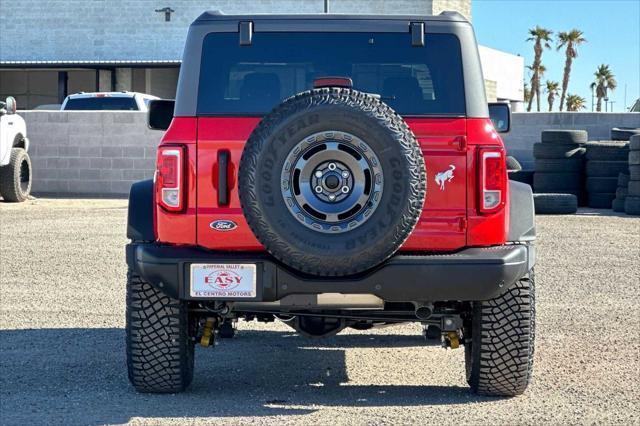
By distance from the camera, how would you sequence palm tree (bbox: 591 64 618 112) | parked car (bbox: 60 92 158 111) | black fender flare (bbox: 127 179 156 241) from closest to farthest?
black fender flare (bbox: 127 179 156 241)
parked car (bbox: 60 92 158 111)
palm tree (bbox: 591 64 618 112)

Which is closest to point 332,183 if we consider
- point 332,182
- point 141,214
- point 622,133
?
point 332,182

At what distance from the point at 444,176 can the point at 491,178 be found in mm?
243

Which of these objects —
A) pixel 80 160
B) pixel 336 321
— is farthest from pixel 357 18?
pixel 80 160

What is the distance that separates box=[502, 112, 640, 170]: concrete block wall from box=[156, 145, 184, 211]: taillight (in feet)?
63.0

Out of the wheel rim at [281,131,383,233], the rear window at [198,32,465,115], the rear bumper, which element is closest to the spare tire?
the wheel rim at [281,131,383,233]

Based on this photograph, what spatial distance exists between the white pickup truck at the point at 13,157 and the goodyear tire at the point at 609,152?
981 cm

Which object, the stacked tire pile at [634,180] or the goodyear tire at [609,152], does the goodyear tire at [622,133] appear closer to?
the goodyear tire at [609,152]

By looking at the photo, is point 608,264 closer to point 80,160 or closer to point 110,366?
point 110,366

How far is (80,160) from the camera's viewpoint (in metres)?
24.5

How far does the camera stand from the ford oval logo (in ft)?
20.2

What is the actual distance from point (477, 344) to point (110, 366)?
2316mm

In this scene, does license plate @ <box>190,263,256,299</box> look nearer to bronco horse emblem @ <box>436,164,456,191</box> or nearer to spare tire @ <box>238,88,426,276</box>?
spare tire @ <box>238,88,426,276</box>

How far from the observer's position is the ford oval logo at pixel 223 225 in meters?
6.14

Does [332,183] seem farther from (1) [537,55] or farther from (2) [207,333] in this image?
(1) [537,55]
